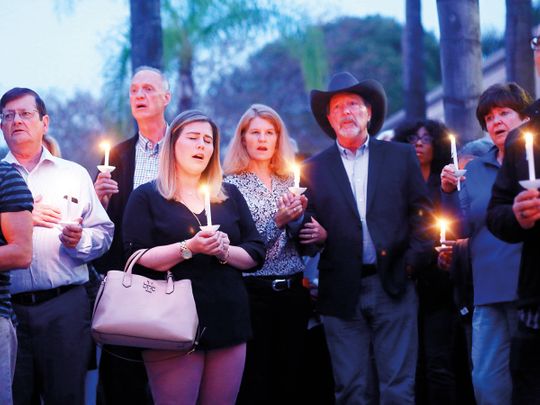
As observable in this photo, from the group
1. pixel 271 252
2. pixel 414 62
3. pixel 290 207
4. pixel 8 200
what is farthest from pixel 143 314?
pixel 414 62

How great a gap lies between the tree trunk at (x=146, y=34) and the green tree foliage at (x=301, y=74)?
20.5 metres

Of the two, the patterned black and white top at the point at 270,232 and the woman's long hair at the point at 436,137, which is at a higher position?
the woman's long hair at the point at 436,137

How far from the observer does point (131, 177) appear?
6012 mm

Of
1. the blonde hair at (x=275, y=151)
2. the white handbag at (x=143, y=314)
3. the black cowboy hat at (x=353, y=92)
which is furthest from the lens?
the blonde hair at (x=275, y=151)

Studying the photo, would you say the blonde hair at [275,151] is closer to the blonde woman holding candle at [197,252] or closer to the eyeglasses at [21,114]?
the blonde woman holding candle at [197,252]

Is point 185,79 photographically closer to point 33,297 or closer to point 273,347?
point 273,347

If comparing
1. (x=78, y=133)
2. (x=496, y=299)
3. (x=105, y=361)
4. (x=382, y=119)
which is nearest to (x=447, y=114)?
(x=382, y=119)

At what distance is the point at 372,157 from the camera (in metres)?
5.78

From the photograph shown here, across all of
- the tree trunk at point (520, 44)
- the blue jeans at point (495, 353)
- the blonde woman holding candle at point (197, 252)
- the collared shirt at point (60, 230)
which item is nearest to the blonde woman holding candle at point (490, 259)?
the blue jeans at point (495, 353)

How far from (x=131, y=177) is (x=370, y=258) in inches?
68.8

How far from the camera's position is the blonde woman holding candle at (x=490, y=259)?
530 centimetres

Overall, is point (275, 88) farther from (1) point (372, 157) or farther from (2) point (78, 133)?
(1) point (372, 157)

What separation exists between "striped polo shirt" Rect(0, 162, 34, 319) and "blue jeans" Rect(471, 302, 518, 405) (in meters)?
2.87

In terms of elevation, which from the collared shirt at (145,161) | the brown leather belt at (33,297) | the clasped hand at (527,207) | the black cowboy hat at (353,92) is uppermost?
the black cowboy hat at (353,92)
